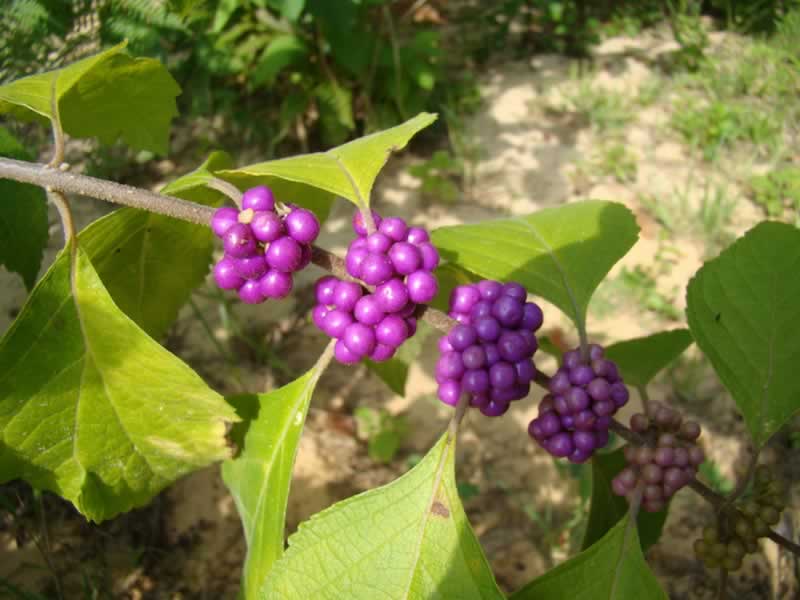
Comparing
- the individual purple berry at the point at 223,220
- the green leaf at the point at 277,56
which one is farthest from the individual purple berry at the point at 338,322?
the green leaf at the point at 277,56

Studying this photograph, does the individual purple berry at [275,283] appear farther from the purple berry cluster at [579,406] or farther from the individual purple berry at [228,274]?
the purple berry cluster at [579,406]

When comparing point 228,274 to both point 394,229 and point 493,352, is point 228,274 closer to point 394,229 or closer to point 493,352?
point 394,229

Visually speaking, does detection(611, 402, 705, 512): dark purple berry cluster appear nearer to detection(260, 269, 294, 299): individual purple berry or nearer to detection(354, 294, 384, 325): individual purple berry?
detection(354, 294, 384, 325): individual purple berry

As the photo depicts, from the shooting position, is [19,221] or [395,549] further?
[19,221]

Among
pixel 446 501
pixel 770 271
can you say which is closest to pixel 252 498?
pixel 446 501

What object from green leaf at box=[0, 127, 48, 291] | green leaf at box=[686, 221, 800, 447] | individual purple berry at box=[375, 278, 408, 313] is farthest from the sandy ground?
individual purple berry at box=[375, 278, 408, 313]

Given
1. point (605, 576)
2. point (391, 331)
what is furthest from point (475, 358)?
point (605, 576)
